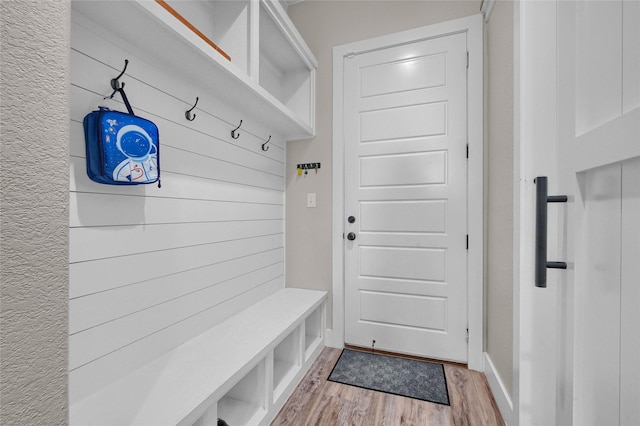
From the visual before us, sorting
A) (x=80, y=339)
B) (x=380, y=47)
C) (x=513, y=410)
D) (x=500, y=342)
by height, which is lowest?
(x=513, y=410)

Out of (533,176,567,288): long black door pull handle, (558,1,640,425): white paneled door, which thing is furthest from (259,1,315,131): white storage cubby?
(533,176,567,288): long black door pull handle

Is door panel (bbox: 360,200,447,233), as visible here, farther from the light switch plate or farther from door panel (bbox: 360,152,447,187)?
the light switch plate

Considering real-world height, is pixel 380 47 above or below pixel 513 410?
above

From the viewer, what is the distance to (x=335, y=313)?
7.26 feet

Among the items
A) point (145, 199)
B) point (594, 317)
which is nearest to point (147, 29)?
point (145, 199)

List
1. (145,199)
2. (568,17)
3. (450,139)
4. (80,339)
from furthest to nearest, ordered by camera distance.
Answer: (450,139) → (145,199) → (80,339) → (568,17)

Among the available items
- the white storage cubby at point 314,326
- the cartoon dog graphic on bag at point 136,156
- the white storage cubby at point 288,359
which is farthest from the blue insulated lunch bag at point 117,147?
the white storage cubby at point 314,326

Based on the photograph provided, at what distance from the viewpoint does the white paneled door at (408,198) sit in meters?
1.95

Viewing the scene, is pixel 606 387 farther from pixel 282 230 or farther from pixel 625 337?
pixel 282 230

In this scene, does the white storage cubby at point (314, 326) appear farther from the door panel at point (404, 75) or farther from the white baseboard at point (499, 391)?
the door panel at point (404, 75)

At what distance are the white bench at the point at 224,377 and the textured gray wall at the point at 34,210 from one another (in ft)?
1.89

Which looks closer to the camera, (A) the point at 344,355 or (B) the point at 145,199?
(B) the point at 145,199

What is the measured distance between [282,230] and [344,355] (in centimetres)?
107

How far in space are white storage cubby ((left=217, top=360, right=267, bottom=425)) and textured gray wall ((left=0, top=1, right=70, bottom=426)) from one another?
1.06 m
